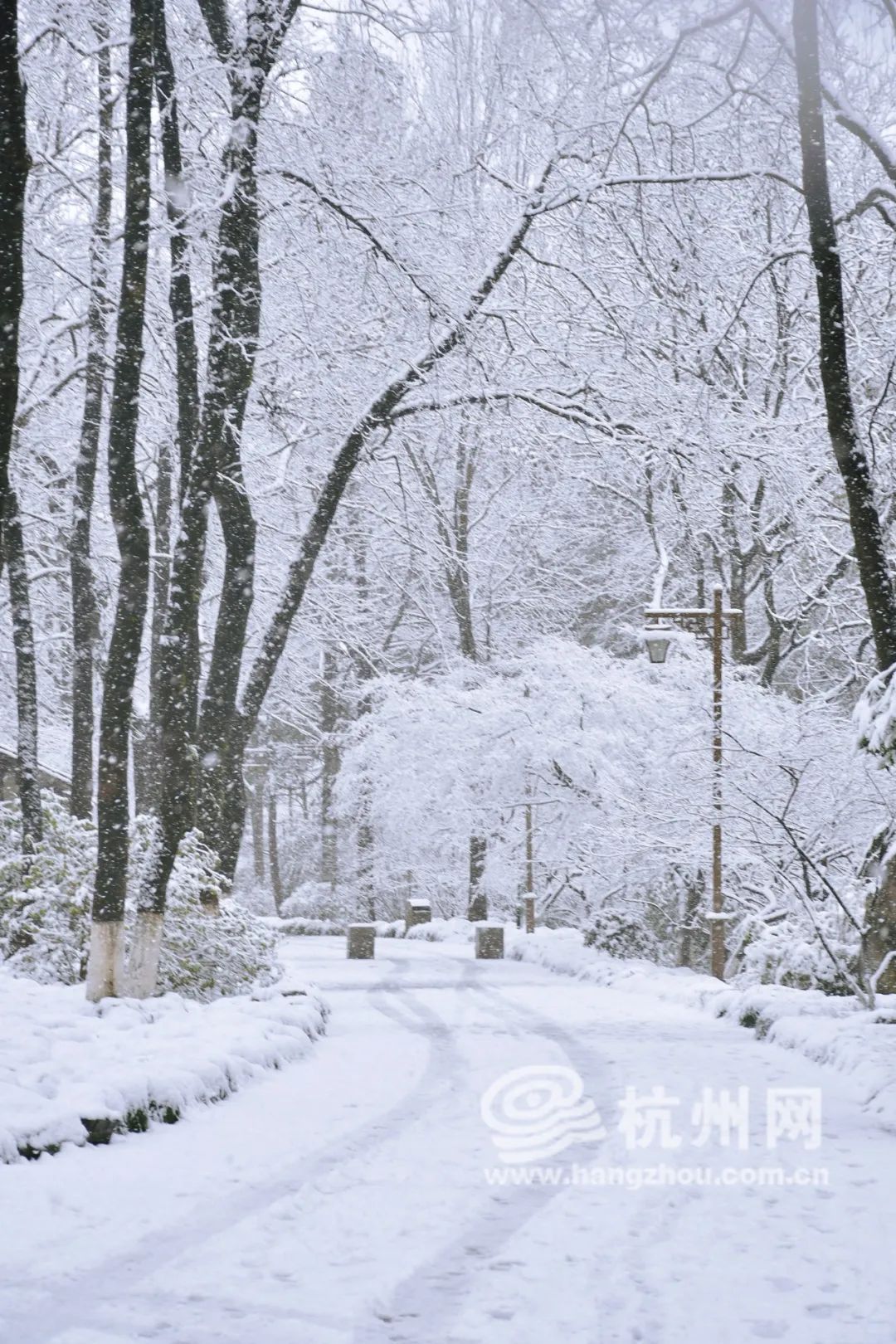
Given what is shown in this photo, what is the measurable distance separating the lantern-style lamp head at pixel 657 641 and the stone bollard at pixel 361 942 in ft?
30.7

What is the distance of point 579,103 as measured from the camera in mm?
16703

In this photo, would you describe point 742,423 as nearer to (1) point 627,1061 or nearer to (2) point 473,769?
(1) point 627,1061

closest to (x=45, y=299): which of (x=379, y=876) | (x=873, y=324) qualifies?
(x=873, y=324)

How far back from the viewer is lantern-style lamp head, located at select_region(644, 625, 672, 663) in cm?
1860

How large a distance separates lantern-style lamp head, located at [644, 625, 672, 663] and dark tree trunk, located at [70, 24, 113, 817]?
7.49 m

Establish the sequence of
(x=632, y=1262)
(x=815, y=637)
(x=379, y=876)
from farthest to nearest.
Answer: (x=379, y=876) → (x=815, y=637) → (x=632, y=1262)

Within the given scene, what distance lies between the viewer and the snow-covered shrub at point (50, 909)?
40.3ft

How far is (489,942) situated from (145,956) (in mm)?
14773

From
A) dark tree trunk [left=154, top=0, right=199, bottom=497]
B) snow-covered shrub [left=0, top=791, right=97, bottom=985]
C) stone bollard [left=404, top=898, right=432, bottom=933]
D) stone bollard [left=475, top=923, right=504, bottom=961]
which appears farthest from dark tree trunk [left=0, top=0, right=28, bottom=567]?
stone bollard [left=404, top=898, right=432, bottom=933]

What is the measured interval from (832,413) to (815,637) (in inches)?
569

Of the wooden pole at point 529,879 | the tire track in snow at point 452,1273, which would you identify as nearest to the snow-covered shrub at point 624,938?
the wooden pole at point 529,879

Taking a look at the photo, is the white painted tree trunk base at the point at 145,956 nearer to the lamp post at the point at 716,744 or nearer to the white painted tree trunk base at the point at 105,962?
the white painted tree trunk base at the point at 105,962

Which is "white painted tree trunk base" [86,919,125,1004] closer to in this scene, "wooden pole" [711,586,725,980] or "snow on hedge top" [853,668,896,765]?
"snow on hedge top" [853,668,896,765]

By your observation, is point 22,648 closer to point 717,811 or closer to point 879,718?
point 717,811
